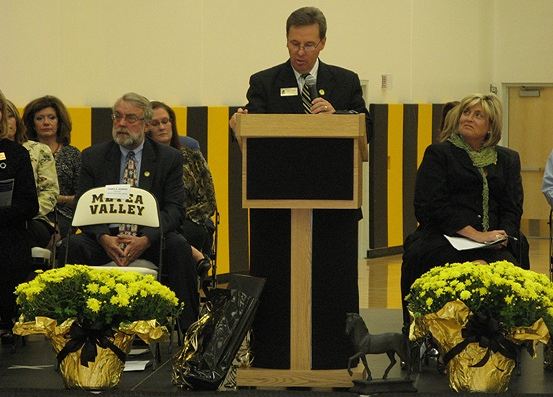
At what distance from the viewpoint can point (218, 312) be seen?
5.27 metres

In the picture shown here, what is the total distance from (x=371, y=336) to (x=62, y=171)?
3.13m

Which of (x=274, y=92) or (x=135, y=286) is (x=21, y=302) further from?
(x=274, y=92)

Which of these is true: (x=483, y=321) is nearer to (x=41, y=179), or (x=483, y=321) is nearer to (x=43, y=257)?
(x=43, y=257)

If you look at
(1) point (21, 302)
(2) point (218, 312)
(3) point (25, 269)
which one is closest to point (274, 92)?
(2) point (218, 312)

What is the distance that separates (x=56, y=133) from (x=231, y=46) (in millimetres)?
3156

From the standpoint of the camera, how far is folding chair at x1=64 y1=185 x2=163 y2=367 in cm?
651

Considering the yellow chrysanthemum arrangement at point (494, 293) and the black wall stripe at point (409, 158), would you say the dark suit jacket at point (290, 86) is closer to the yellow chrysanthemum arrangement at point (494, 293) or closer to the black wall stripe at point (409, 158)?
the yellow chrysanthemum arrangement at point (494, 293)

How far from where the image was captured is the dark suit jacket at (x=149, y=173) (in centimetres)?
678

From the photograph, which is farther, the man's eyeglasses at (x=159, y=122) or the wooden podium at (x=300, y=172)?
the man's eyeglasses at (x=159, y=122)

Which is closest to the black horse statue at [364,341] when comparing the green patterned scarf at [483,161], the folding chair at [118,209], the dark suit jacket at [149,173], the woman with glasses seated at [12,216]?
the green patterned scarf at [483,161]

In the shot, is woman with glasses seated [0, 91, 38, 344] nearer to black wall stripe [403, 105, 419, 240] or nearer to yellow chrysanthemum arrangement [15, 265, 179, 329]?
yellow chrysanthemum arrangement [15, 265, 179, 329]

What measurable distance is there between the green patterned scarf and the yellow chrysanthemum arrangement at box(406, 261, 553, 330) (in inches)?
53.9

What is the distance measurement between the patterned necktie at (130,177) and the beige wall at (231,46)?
7.23 ft

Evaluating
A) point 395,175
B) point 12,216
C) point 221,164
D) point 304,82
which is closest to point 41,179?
point 12,216
